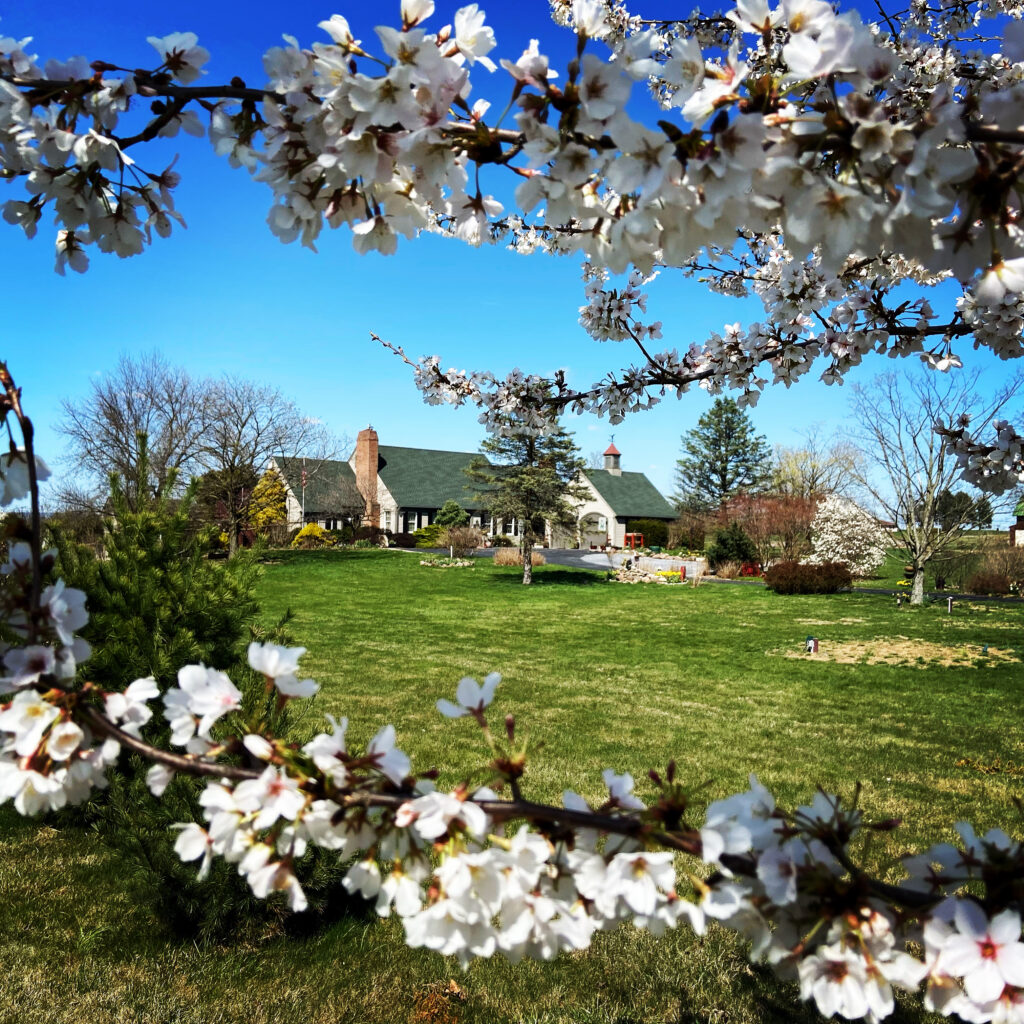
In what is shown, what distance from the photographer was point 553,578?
96.2ft

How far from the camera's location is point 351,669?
1174 centimetres

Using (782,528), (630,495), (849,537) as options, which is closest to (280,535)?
(782,528)

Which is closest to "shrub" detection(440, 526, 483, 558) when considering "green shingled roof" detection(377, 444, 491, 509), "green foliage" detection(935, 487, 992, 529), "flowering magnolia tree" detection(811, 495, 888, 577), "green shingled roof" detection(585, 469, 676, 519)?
"green shingled roof" detection(377, 444, 491, 509)

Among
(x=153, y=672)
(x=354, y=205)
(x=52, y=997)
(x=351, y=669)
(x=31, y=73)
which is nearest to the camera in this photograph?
(x=354, y=205)

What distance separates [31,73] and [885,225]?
6.18ft

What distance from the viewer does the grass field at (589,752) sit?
3.41 m

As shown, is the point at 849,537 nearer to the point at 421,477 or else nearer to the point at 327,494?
the point at 421,477

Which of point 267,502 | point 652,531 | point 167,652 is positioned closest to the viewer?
point 167,652

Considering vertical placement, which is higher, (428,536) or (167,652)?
(167,652)

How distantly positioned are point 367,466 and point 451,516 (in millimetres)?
7739

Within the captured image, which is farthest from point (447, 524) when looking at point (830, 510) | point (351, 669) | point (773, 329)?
point (773, 329)

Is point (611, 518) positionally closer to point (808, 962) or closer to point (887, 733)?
point (887, 733)

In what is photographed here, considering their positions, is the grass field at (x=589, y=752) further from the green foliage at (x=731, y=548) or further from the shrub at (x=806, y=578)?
the green foliage at (x=731, y=548)

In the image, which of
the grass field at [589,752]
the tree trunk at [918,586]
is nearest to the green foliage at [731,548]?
the tree trunk at [918,586]
